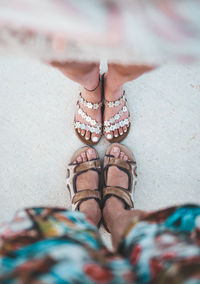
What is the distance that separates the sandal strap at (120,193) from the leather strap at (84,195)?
0.04 metres

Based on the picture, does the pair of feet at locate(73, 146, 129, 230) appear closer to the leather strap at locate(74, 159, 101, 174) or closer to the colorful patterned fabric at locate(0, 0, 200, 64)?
the leather strap at locate(74, 159, 101, 174)

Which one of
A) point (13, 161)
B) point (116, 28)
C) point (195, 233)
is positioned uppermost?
point (116, 28)

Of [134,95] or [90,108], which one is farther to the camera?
[134,95]

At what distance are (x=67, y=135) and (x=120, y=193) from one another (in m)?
0.34

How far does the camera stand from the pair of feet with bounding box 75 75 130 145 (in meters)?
1.05

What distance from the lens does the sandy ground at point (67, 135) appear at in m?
1.10

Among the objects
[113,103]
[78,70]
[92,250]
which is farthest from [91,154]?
[92,250]

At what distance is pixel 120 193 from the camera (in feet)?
3.39

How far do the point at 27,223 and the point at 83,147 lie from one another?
0.66 meters

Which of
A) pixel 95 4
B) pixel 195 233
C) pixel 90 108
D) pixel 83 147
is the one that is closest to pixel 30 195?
pixel 83 147

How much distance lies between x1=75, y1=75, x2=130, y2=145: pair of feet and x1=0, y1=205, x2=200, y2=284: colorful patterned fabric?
0.58 metres

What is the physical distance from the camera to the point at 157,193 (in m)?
1.10

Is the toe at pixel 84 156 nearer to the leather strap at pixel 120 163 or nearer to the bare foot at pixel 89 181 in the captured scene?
the bare foot at pixel 89 181

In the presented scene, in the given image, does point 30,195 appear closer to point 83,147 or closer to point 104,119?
point 83,147
